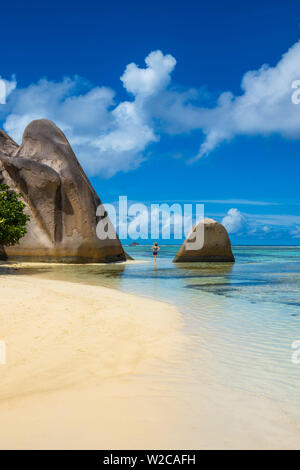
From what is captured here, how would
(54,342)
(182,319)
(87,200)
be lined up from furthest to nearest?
(87,200) < (182,319) < (54,342)

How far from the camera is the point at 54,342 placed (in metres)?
4.49

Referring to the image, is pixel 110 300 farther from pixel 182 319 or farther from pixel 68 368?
pixel 68 368

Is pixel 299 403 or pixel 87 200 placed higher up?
pixel 87 200

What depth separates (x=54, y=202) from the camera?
2394cm

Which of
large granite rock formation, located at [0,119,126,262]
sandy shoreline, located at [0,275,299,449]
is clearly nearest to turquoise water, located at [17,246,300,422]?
sandy shoreline, located at [0,275,299,449]

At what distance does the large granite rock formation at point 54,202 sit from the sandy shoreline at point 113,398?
58.5 ft

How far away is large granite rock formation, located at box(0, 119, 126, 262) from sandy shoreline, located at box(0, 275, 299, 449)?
1783 centimetres

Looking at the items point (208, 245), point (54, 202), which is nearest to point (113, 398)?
point (54, 202)

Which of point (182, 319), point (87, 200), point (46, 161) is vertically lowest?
point (182, 319)

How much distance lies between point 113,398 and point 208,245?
74.6 feet

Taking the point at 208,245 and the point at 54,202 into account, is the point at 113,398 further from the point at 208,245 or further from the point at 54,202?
the point at 208,245
